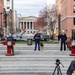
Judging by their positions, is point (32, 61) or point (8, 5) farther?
point (8, 5)

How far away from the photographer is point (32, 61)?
2286cm

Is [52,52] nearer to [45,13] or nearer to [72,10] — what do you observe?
[72,10]

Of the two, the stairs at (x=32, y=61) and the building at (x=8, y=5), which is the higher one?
the building at (x=8, y=5)

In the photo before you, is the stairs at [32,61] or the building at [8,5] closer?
the stairs at [32,61]

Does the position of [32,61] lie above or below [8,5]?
below

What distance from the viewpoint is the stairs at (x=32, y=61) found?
18.9m

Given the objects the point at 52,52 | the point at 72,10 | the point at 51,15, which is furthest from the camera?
the point at 51,15

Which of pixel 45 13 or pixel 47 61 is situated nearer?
pixel 47 61

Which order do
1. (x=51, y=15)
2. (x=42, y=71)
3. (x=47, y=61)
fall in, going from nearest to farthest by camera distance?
(x=42, y=71), (x=47, y=61), (x=51, y=15)

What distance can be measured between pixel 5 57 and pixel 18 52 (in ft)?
9.51

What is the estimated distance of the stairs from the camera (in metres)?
18.9

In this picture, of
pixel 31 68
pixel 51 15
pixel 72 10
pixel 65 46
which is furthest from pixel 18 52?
pixel 51 15

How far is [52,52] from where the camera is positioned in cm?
2627

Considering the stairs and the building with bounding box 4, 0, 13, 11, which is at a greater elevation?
the building with bounding box 4, 0, 13, 11
